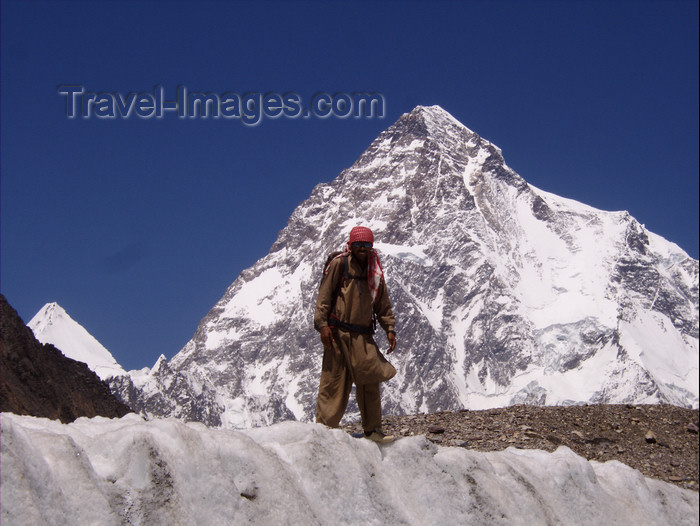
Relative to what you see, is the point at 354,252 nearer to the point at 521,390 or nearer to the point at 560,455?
the point at 560,455

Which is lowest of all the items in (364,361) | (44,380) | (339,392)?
(339,392)

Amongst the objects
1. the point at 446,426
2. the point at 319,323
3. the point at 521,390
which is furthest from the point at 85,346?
the point at 521,390

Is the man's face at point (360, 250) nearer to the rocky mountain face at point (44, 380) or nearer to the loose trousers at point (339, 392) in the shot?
the loose trousers at point (339, 392)

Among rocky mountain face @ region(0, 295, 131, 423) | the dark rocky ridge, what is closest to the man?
the dark rocky ridge

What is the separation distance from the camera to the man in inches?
312

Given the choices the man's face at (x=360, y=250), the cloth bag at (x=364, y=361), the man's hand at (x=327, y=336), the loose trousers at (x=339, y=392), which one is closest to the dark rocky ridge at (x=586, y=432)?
→ the loose trousers at (x=339, y=392)

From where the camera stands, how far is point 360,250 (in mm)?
8016

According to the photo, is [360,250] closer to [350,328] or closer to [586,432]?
[350,328]

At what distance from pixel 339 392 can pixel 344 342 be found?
47 centimetres

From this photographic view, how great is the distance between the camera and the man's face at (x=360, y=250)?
8.01 meters

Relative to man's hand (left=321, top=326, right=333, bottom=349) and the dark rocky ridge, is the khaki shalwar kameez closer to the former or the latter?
man's hand (left=321, top=326, right=333, bottom=349)

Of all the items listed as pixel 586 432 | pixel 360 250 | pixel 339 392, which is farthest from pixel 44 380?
pixel 360 250

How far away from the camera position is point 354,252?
8.04m

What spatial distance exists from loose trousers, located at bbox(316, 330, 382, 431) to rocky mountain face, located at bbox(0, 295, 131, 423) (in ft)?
37.0
